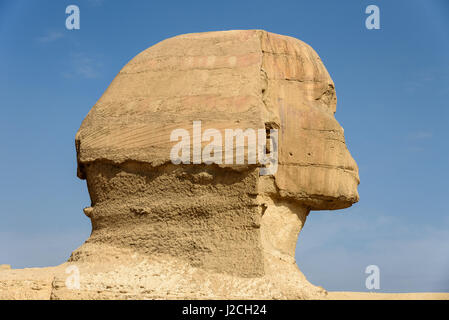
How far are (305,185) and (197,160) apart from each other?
1.68m

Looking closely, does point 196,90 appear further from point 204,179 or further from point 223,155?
point 204,179

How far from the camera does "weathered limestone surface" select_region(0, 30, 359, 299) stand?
8.37 metres

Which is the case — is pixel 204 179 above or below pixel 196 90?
below

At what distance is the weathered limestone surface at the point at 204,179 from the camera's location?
8367mm

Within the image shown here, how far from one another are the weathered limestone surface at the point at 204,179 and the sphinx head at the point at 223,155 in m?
0.02

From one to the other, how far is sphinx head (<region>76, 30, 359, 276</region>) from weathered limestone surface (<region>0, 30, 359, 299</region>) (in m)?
0.02

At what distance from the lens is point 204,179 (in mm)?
8711

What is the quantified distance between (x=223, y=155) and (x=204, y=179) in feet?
1.32

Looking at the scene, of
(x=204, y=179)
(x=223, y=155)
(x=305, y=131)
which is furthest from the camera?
(x=305, y=131)

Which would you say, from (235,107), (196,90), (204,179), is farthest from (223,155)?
(196,90)

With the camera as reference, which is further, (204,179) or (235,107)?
(235,107)
